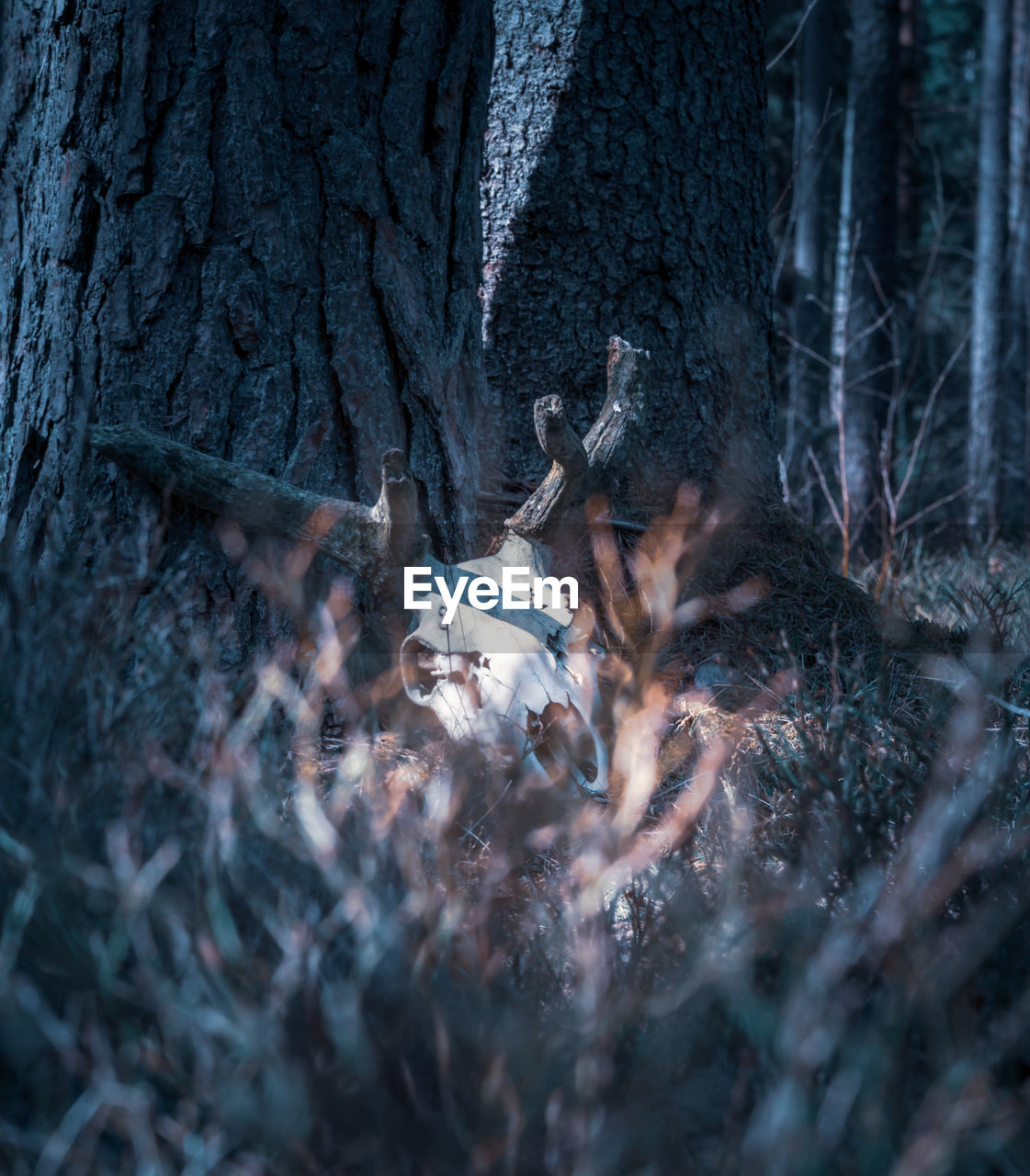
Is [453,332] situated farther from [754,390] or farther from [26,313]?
[754,390]

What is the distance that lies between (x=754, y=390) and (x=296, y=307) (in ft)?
6.58

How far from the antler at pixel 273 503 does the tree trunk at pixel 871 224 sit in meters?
5.66

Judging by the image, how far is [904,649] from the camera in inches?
128

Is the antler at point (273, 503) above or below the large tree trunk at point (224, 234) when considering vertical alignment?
below

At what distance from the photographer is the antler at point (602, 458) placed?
2521 mm

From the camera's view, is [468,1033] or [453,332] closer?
[468,1033]

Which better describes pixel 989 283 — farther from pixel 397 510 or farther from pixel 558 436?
pixel 397 510

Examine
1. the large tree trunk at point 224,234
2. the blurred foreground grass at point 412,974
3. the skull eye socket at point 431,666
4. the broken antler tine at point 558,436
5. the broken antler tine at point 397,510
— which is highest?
the large tree trunk at point 224,234

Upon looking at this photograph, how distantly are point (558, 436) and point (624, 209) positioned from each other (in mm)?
1572

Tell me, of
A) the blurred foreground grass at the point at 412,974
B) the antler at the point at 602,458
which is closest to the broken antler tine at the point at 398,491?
the antler at the point at 602,458

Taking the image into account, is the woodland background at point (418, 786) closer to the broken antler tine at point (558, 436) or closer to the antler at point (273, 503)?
the antler at point (273, 503)

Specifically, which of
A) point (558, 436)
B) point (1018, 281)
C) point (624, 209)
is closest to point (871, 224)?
point (1018, 281)

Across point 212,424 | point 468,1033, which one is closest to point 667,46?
point 212,424

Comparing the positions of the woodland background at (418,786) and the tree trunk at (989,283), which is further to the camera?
the tree trunk at (989,283)
